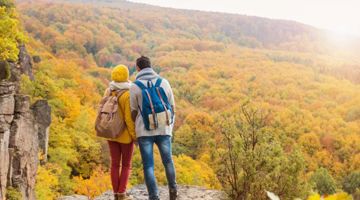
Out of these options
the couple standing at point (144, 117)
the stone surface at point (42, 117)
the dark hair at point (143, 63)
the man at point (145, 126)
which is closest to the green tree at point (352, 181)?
the stone surface at point (42, 117)

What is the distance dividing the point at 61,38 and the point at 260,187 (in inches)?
4696

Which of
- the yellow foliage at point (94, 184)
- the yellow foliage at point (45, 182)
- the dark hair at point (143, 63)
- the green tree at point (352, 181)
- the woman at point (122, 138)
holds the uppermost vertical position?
the dark hair at point (143, 63)

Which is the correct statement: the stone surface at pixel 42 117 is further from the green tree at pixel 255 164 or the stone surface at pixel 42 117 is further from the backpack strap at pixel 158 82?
the backpack strap at pixel 158 82

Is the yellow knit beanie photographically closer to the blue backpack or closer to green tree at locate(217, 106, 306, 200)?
the blue backpack

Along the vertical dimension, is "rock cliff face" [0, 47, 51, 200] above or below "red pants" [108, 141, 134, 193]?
below

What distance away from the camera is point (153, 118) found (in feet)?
19.3

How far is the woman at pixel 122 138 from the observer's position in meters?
6.21

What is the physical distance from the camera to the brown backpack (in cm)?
615

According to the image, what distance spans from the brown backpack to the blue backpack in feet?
1.50

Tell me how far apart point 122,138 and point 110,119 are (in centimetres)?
29

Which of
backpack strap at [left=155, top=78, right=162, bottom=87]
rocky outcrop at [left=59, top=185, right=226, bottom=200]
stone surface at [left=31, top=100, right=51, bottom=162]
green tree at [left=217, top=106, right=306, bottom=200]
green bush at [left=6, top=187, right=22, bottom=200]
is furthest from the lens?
stone surface at [left=31, top=100, right=51, bottom=162]

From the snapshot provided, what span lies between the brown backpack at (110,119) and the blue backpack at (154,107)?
46cm

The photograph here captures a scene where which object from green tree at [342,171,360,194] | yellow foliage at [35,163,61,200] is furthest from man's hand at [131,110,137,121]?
green tree at [342,171,360,194]

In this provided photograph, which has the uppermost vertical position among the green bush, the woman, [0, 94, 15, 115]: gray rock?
the woman
